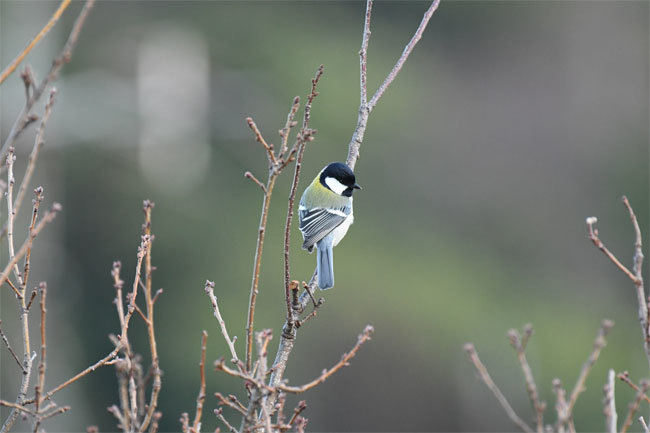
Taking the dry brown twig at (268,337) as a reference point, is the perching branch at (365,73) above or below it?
above

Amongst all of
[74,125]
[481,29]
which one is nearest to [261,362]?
[74,125]

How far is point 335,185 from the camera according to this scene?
420 centimetres

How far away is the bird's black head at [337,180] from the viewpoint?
3990 mm

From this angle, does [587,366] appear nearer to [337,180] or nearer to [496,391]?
[496,391]

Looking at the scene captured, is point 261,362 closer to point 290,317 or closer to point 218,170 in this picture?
point 290,317

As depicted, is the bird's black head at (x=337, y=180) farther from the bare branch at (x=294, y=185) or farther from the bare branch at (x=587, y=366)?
the bare branch at (x=587, y=366)

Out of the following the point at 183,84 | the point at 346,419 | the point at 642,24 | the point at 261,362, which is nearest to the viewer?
the point at 261,362

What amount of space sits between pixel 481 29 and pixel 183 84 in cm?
785

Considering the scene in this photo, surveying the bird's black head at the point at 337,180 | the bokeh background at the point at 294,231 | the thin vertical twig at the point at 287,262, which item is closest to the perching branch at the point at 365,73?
the thin vertical twig at the point at 287,262

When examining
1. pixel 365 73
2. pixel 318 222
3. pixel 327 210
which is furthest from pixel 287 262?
pixel 327 210

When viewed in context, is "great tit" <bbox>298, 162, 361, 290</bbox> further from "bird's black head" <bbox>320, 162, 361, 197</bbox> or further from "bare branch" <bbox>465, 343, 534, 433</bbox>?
"bare branch" <bbox>465, 343, 534, 433</bbox>

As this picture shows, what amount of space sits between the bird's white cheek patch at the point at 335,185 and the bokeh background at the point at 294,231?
6458mm

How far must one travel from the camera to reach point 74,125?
13.3 metres

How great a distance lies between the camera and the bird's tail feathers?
3.24 meters
